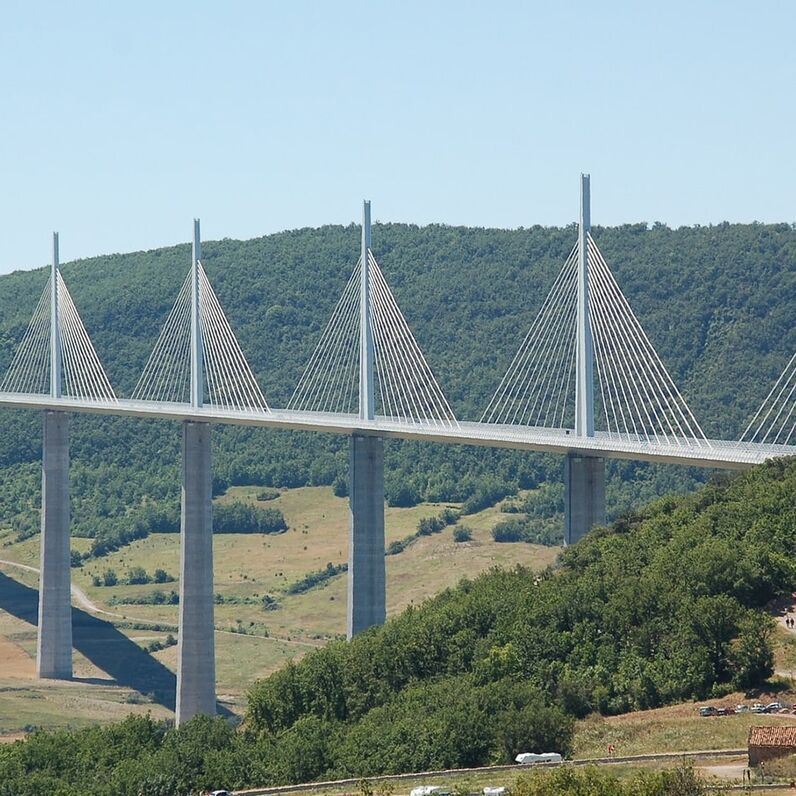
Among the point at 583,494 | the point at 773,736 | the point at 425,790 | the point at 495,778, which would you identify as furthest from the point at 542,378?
the point at 425,790

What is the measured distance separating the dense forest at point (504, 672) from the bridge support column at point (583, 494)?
4.27 m

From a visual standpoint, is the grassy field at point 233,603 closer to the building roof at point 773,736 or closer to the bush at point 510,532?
the bush at point 510,532

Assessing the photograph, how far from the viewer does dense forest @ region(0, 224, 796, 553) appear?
10119cm

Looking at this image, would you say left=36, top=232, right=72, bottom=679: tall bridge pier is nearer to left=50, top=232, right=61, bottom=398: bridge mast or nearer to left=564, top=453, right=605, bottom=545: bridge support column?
left=50, top=232, right=61, bottom=398: bridge mast

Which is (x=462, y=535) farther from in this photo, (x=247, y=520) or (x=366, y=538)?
(x=366, y=538)

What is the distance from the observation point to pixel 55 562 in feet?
268

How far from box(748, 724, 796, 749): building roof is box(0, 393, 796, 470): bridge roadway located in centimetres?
1634

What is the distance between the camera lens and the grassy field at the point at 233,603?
247 feet

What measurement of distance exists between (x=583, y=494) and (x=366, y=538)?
984 cm

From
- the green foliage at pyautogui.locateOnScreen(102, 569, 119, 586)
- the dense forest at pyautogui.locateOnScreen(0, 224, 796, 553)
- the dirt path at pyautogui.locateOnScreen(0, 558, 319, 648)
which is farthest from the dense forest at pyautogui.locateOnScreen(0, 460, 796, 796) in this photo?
the green foliage at pyautogui.locateOnScreen(102, 569, 119, 586)

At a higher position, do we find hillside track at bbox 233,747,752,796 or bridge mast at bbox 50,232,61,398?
bridge mast at bbox 50,232,61,398

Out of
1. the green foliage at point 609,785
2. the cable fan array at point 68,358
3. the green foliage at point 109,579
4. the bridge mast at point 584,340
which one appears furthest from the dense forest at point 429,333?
the green foliage at point 609,785

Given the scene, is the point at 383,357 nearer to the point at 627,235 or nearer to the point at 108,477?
the point at 108,477

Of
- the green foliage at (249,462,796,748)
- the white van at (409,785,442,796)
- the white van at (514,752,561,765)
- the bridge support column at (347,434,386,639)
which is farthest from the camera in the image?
the bridge support column at (347,434,386,639)
